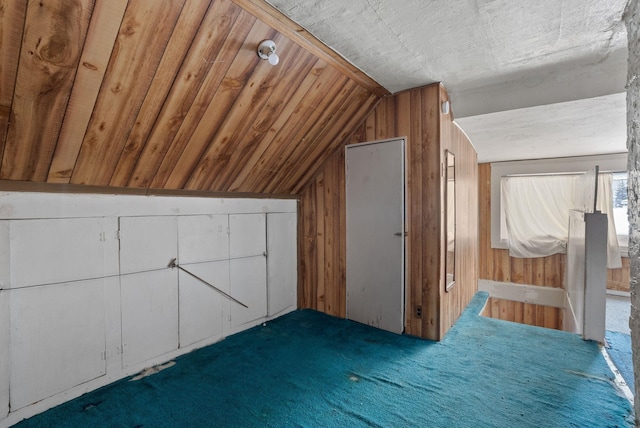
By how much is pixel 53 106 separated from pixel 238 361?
2.17m

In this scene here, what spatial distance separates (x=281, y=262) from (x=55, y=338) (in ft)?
7.02

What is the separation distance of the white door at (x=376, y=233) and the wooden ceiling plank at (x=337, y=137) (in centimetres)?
18

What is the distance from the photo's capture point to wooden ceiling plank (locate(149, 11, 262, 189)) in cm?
184

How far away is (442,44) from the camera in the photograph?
7.01 ft

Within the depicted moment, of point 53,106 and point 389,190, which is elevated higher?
point 53,106

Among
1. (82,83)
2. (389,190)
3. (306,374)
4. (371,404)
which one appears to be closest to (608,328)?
(389,190)

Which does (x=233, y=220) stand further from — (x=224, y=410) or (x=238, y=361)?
(x=224, y=410)

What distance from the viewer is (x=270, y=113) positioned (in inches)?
Result: 97.0

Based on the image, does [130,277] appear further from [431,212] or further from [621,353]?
[621,353]

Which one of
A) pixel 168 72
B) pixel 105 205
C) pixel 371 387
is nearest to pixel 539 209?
pixel 371 387

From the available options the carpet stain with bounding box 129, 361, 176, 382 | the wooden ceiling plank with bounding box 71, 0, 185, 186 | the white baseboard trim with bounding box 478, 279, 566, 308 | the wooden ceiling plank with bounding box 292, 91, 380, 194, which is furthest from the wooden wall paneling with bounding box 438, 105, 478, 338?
the carpet stain with bounding box 129, 361, 176, 382

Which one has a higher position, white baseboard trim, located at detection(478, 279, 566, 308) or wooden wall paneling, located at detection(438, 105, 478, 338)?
wooden wall paneling, located at detection(438, 105, 478, 338)

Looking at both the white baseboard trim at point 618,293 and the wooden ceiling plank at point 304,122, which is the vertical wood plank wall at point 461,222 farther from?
the white baseboard trim at point 618,293

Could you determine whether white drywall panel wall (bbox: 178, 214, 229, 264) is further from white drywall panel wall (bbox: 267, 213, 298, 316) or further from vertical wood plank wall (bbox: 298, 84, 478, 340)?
vertical wood plank wall (bbox: 298, 84, 478, 340)
